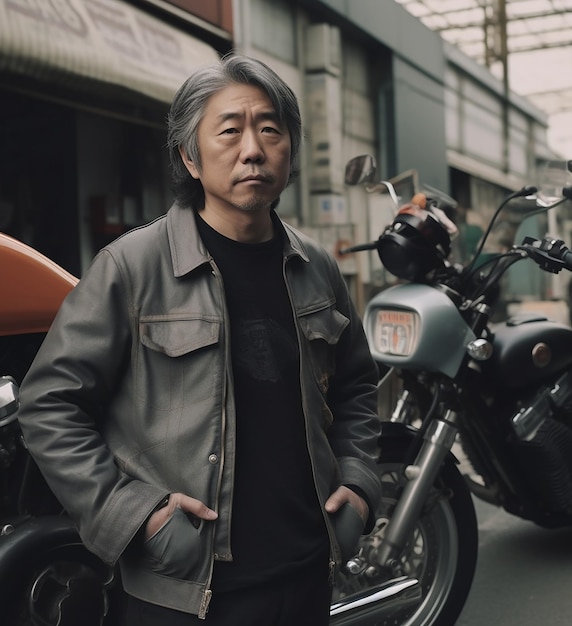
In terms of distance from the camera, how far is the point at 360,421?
2.01 meters

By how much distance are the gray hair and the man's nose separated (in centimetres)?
9

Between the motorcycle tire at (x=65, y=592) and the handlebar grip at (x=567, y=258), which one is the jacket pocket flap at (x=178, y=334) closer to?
the motorcycle tire at (x=65, y=592)

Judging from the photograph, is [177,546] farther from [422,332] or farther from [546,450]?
[546,450]

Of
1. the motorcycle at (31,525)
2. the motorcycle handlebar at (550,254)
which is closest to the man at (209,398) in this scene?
the motorcycle at (31,525)

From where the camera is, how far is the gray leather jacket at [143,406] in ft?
5.20

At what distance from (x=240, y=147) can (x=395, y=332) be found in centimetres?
149

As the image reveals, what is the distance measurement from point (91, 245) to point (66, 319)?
639cm

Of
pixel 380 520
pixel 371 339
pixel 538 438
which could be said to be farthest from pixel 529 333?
pixel 380 520

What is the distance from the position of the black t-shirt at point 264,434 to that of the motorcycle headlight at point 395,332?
1.25m

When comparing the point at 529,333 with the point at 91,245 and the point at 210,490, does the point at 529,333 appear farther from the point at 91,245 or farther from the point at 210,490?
the point at 91,245

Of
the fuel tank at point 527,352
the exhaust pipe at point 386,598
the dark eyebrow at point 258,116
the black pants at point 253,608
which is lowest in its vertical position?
the exhaust pipe at point 386,598

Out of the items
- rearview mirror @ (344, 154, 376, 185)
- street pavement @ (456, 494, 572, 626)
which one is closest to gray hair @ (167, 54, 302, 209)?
rearview mirror @ (344, 154, 376, 185)

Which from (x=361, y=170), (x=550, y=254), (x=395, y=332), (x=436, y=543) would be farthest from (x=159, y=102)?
(x=436, y=543)

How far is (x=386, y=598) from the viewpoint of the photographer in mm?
2625
